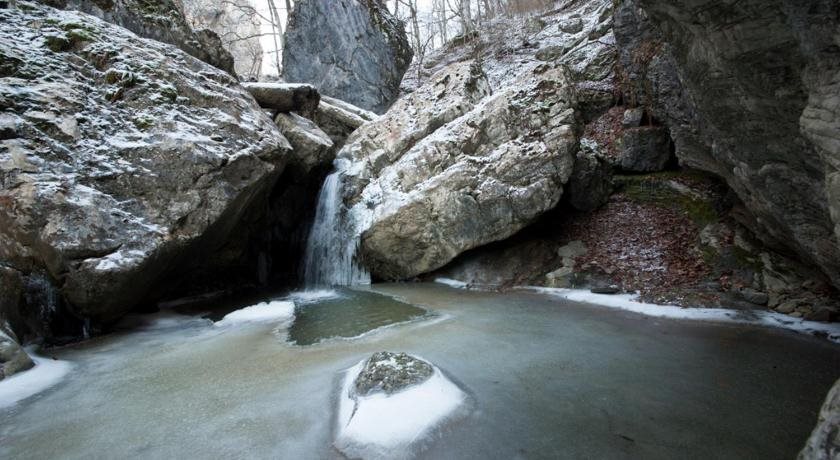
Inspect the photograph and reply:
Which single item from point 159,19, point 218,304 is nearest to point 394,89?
point 159,19

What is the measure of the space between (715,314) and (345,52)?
2054 cm

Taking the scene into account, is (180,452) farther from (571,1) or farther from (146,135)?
(571,1)

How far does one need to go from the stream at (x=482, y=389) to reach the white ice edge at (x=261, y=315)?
0.65m

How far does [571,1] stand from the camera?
2358cm

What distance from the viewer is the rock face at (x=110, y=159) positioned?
6203 millimetres

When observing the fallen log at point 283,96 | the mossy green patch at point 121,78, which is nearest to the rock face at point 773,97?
the mossy green patch at point 121,78

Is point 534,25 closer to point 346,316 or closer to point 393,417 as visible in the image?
point 346,316

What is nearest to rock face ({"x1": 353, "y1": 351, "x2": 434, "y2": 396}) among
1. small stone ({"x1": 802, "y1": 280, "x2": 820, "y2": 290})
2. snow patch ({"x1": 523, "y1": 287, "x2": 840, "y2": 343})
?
snow patch ({"x1": 523, "y1": 287, "x2": 840, "y2": 343})

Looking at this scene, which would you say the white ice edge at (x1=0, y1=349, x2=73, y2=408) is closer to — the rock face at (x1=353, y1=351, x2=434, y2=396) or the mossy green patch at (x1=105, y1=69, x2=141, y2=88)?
the rock face at (x1=353, y1=351, x2=434, y2=396)

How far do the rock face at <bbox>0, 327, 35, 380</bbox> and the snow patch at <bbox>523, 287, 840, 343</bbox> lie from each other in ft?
28.1

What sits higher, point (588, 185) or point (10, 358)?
point (588, 185)

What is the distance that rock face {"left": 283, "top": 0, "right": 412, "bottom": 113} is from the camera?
2122 cm

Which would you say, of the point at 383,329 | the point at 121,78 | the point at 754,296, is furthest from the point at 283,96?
the point at 754,296

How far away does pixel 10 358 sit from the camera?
16.0 ft
